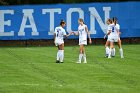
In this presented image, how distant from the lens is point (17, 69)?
22.5 meters

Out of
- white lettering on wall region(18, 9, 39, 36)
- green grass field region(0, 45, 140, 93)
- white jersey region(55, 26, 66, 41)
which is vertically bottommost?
green grass field region(0, 45, 140, 93)

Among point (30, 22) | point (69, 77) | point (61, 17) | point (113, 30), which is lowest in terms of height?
point (69, 77)

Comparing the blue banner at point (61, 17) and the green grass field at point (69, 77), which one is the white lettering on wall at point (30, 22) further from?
the green grass field at point (69, 77)

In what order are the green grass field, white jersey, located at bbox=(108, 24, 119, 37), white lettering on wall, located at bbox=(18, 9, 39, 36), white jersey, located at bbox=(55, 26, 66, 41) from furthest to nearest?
white lettering on wall, located at bbox=(18, 9, 39, 36), white jersey, located at bbox=(108, 24, 119, 37), white jersey, located at bbox=(55, 26, 66, 41), the green grass field

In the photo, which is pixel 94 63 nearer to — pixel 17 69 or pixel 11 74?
pixel 17 69

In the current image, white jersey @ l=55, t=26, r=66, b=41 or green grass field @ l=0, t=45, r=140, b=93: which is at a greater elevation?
white jersey @ l=55, t=26, r=66, b=41

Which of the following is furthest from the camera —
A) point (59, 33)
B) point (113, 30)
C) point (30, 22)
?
point (30, 22)

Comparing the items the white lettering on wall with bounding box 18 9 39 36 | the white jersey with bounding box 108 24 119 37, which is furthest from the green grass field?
the white lettering on wall with bounding box 18 9 39 36

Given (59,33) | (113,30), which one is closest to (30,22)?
(113,30)

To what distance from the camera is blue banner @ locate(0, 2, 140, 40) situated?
1697 inches

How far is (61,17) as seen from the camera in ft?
143

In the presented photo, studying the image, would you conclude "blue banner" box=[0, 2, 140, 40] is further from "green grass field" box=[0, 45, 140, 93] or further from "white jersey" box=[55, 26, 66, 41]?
"white jersey" box=[55, 26, 66, 41]

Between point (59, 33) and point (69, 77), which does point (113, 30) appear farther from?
point (69, 77)

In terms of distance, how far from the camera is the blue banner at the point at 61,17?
141 ft
